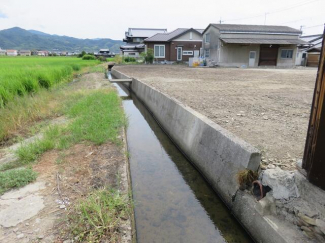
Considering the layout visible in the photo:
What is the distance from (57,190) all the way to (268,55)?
2864 cm

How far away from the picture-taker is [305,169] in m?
2.46

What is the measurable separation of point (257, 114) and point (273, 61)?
2480cm

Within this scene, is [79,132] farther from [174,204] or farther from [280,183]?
[280,183]

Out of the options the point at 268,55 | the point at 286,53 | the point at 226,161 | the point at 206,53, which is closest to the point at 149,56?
the point at 206,53

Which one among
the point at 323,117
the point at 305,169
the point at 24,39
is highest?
the point at 24,39

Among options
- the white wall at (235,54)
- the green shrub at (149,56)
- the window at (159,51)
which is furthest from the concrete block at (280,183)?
the window at (159,51)

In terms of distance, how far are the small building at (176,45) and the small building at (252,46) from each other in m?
4.59

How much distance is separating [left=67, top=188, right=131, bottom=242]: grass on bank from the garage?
91.8ft

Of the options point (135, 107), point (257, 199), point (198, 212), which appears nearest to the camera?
point (257, 199)

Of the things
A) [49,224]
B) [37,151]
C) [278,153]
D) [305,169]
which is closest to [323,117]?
[305,169]

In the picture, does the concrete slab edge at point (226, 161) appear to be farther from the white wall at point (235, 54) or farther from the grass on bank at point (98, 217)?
the white wall at point (235, 54)

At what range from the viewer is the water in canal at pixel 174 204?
3148 mm

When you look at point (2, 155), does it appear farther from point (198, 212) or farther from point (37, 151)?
point (198, 212)

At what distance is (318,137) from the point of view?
7.38 feet
